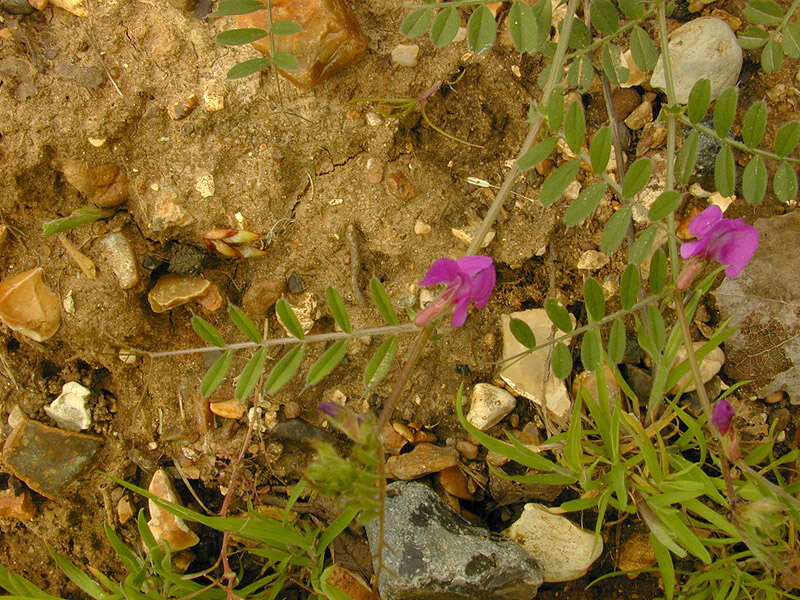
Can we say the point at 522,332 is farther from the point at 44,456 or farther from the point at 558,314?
the point at 44,456

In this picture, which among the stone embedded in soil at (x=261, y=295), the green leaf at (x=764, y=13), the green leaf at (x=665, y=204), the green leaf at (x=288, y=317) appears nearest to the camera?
the green leaf at (x=665, y=204)

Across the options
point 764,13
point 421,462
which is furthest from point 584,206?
point 421,462

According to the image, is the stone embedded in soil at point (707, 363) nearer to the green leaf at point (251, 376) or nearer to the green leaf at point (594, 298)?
the green leaf at point (594, 298)

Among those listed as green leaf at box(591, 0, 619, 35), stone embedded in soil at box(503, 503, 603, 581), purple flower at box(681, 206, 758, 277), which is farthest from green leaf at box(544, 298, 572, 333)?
green leaf at box(591, 0, 619, 35)

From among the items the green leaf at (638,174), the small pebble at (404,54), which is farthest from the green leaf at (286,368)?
the small pebble at (404,54)

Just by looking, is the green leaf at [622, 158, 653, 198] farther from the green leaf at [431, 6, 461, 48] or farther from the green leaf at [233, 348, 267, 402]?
the green leaf at [233, 348, 267, 402]

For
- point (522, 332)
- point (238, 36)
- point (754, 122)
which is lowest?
point (522, 332)
